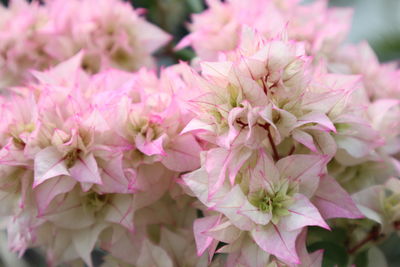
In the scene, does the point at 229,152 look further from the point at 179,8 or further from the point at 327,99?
the point at 179,8

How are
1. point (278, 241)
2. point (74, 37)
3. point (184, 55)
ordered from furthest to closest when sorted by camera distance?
1. point (184, 55)
2. point (74, 37)
3. point (278, 241)

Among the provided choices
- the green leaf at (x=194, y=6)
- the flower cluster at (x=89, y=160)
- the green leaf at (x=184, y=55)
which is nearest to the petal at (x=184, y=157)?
the flower cluster at (x=89, y=160)

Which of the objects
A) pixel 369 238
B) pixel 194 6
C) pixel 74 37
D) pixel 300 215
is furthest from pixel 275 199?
pixel 194 6

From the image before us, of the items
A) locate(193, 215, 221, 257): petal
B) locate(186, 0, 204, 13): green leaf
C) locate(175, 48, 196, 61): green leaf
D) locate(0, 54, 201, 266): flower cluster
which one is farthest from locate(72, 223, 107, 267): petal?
locate(186, 0, 204, 13): green leaf

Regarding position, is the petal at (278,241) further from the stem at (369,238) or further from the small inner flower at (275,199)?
the stem at (369,238)

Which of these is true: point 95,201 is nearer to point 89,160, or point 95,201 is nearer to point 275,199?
point 89,160
